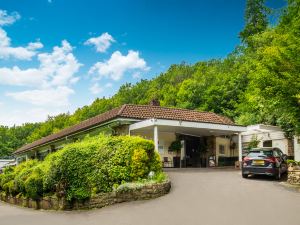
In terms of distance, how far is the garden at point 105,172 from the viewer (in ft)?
47.9

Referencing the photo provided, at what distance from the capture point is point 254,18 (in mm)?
56156

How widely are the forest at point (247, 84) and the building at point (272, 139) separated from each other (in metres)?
0.75

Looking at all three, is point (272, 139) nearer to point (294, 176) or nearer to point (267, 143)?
point (267, 143)

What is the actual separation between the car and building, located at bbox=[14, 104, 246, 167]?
522 cm

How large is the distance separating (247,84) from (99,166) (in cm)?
3663

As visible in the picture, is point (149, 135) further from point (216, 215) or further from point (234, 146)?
point (216, 215)

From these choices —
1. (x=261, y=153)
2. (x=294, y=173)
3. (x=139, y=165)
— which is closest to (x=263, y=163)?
(x=261, y=153)

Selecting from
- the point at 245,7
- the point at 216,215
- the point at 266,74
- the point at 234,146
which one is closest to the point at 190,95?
the point at 245,7

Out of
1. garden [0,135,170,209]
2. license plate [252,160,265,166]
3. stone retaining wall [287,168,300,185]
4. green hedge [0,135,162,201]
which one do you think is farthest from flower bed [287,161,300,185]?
green hedge [0,135,162,201]

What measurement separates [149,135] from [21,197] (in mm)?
9741

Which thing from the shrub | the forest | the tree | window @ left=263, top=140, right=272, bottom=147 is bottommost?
the shrub

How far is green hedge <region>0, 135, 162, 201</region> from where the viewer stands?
1511 cm

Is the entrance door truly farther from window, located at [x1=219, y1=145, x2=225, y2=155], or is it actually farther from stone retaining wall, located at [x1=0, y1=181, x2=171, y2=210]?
stone retaining wall, located at [x1=0, y1=181, x2=171, y2=210]

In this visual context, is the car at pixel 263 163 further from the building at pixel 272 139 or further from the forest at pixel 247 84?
the building at pixel 272 139
